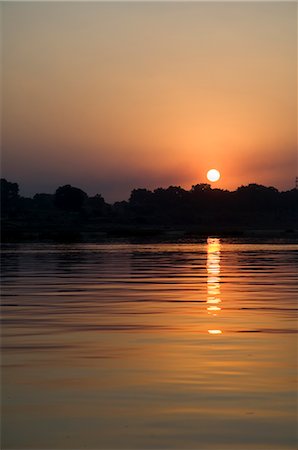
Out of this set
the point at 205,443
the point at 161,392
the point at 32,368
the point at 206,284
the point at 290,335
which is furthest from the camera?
the point at 206,284

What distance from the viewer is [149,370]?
16.3m

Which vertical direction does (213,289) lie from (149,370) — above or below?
above

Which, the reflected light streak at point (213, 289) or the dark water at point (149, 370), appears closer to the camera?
the dark water at point (149, 370)

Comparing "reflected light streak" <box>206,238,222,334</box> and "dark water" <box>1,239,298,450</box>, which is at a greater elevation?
"reflected light streak" <box>206,238,222,334</box>

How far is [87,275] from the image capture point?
140 feet

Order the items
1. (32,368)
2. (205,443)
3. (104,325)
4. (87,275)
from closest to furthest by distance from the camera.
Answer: (205,443)
(32,368)
(104,325)
(87,275)

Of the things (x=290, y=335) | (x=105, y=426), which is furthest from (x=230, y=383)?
(x=290, y=335)

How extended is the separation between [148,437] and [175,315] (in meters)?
13.0

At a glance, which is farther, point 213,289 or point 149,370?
point 213,289

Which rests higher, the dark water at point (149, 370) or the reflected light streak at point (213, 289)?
the reflected light streak at point (213, 289)

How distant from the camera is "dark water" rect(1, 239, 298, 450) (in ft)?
39.8

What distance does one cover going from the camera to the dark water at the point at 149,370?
1212 cm

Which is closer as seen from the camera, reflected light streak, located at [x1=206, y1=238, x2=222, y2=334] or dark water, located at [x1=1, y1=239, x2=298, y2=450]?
dark water, located at [x1=1, y1=239, x2=298, y2=450]

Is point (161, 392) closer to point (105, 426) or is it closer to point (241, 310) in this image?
point (105, 426)
